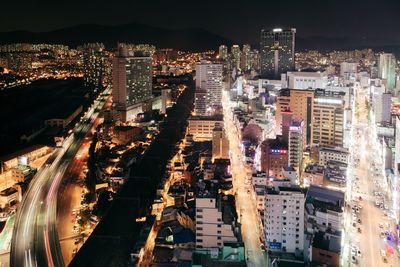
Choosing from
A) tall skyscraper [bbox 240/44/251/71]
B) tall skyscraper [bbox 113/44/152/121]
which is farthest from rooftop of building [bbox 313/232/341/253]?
tall skyscraper [bbox 240/44/251/71]

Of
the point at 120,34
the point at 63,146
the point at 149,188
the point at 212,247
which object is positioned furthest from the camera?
the point at 120,34

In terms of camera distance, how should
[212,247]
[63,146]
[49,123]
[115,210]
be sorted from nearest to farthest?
[212,247] < [115,210] < [63,146] < [49,123]

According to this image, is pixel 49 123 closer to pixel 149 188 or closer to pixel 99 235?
pixel 149 188

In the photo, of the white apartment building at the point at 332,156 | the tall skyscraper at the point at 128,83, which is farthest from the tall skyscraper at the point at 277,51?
the white apartment building at the point at 332,156

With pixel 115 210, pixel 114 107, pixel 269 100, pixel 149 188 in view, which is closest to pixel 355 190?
pixel 149 188

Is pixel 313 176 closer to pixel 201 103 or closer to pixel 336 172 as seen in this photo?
pixel 336 172

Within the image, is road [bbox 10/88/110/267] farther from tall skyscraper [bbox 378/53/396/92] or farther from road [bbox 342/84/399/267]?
tall skyscraper [bbox 378/53/396/92]
